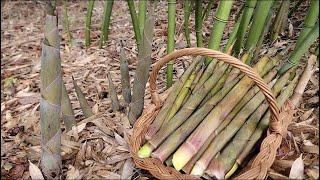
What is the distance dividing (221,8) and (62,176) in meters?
0.51

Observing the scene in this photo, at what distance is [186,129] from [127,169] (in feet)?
0.58

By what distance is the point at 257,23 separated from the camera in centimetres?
86

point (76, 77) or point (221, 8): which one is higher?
point (221, 8)

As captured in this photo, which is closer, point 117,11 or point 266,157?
point 266,157

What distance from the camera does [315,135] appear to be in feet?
2.83

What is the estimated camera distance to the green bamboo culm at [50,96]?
70 cm

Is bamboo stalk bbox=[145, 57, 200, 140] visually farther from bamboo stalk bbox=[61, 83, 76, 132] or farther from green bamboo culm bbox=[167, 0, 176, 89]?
bamboo stalk bbox=[61, 83, 76, 132]

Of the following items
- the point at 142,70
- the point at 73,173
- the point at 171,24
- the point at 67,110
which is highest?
the point at 171,24

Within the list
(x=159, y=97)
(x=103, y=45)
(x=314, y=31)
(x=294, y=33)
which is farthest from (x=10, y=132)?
(x=294, y=33)

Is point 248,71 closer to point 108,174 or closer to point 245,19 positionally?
point 245,19

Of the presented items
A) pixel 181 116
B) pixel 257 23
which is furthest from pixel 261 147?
pixel 257 23

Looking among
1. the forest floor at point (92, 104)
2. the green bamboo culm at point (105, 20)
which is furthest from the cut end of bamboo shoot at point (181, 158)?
the green bamboo culm at point (105, 20)

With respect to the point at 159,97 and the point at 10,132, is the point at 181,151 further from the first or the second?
the point at 10,132

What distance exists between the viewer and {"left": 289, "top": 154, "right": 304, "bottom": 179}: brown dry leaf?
2.45 feet
